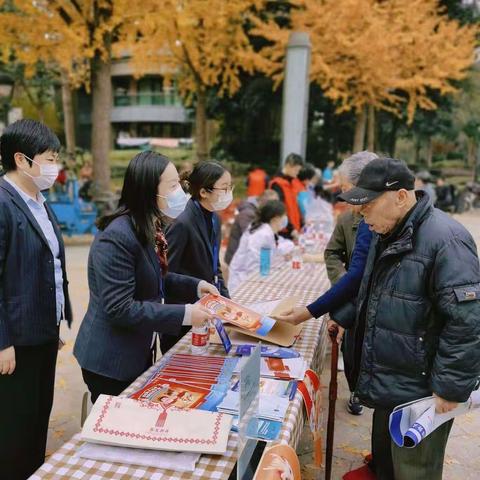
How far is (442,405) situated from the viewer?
6.10 feet

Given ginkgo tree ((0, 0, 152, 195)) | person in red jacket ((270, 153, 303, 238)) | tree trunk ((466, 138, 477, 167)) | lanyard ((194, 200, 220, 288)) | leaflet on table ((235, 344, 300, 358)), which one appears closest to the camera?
leaflet on table ((235, 344, 300, 358))

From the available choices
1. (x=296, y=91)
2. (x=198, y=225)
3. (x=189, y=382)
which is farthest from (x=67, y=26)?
(x=189, y=382)

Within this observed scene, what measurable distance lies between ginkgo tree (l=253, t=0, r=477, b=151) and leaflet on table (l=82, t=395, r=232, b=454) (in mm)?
12145

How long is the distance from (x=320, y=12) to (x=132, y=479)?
A: 12.9 m

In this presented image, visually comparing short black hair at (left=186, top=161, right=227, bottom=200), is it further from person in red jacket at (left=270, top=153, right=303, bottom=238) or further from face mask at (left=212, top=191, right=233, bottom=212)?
person in red jacket at (left=270, top=153, right=303, bottom=238)

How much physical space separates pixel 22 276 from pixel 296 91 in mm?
7477

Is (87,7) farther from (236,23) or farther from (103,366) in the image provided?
(103,366)

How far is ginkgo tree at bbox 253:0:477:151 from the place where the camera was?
1236 centimetres

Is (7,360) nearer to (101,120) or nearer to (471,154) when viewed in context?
(101,120)

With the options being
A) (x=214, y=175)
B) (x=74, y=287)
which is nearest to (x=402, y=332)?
(x=214, y=175)

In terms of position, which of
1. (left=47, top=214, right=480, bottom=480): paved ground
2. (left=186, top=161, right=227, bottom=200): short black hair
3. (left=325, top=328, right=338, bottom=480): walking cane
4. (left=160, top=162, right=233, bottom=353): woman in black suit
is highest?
(left=186, top=161, right=227, bottom=200): short black hair

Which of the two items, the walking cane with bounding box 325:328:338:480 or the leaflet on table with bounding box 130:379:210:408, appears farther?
the walking cane with bounding box 325:328:338:480

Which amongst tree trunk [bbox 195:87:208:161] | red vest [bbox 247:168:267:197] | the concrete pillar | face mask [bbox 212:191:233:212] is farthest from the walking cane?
tree trunk [bbox 195:87:208:161]

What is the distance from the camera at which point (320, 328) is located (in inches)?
113
